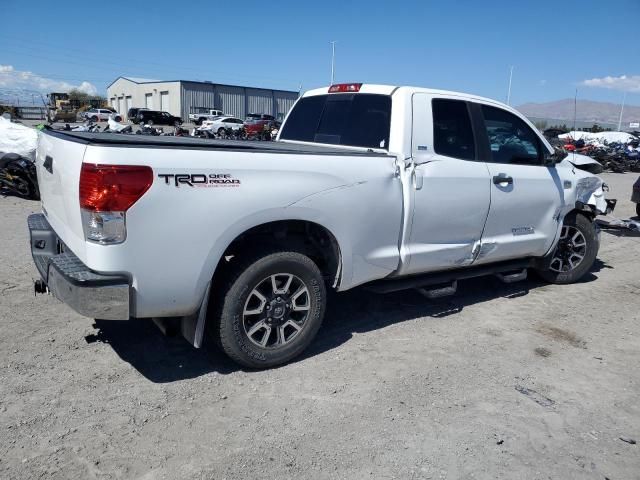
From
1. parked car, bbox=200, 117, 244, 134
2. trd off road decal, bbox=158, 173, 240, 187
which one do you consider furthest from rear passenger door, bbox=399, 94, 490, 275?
parked car, bbox=200, 117, 244, 134

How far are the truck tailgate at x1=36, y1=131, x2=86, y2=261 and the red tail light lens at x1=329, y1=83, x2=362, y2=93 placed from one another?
260 centimetres

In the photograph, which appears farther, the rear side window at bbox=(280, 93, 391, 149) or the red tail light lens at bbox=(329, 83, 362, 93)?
the red tail light lens at bbox=(329, 83, 362, 93)

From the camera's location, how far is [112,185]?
286 cm

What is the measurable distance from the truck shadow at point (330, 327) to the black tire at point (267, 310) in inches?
9.2

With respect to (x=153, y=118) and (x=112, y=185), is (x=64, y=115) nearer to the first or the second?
(x=153, y=118)

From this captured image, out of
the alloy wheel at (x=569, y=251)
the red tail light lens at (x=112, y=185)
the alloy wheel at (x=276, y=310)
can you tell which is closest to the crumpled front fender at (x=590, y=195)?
the alloy wheel at (x=569, y=251)

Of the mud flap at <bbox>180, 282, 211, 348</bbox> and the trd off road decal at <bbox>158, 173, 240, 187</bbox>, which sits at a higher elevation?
the trd off road decal at <bbox>158, 173, 240, 187</bbox>

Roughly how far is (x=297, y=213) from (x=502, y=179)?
90.0 inches

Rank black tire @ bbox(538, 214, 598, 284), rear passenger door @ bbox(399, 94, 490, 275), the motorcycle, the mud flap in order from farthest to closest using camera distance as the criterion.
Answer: the motorcycle
black tire @ bbox(538, 214, 598, 284)
rear passenger door @ bbox(399, 94, 490, 275)
the mud flap

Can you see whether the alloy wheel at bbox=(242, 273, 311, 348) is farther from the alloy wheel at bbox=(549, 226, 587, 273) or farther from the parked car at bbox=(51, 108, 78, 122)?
the parked car at bbox=(51, 108, 78, 122)

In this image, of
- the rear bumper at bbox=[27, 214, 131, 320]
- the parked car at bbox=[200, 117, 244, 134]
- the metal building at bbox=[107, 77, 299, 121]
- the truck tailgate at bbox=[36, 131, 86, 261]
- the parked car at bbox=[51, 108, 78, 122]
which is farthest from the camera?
the metal building at bbox=[107, 77, 299, 121]

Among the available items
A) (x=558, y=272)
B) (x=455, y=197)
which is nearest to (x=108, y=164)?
(x=455, y=197)

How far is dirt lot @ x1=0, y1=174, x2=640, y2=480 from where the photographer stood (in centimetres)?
283

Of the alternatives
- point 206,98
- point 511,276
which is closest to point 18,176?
point 511,276
